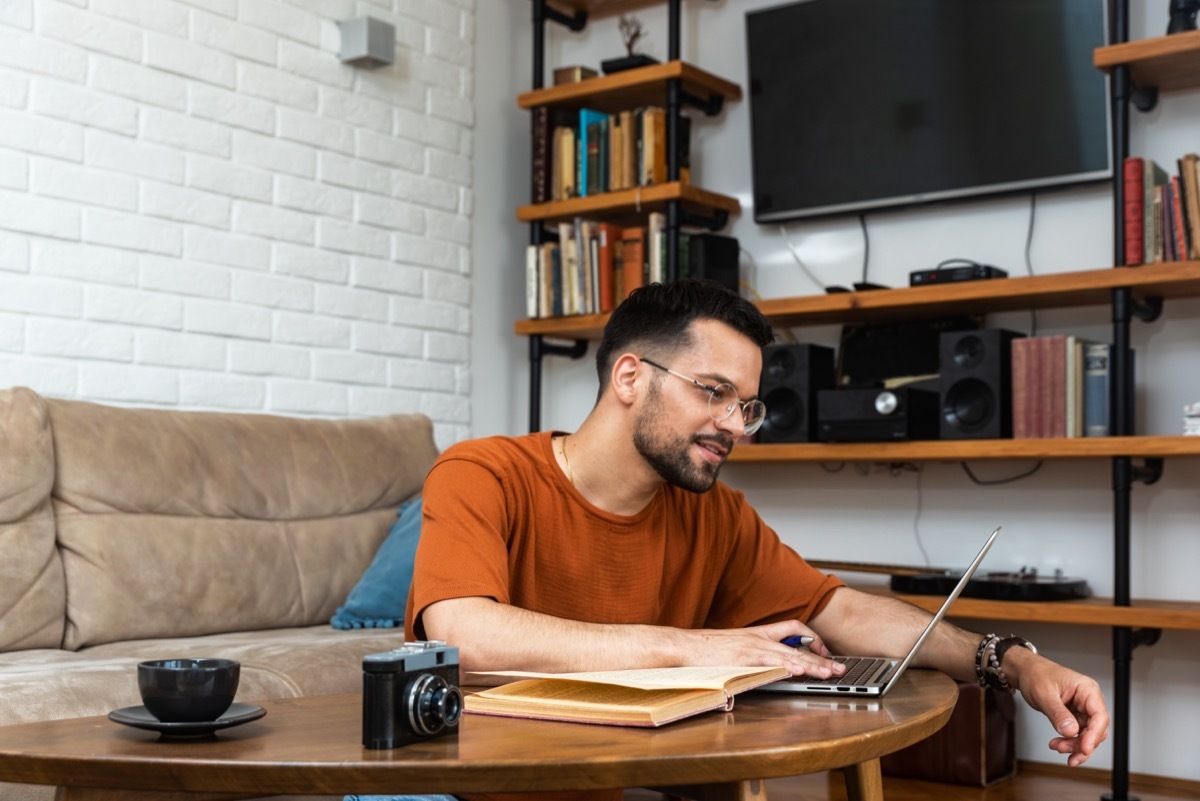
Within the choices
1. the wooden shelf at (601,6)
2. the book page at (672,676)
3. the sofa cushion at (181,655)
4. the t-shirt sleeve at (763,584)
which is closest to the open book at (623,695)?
the book page at (672,676)

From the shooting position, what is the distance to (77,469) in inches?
104

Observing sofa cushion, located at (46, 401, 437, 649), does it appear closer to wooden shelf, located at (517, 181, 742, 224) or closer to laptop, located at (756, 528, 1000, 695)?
wooden shelf, located at (517, 181, 742, 224)

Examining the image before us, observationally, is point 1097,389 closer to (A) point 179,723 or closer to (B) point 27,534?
(B) point 27,534

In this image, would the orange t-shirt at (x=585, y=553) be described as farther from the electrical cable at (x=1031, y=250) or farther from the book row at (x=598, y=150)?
the book row at (x=598, y=150)

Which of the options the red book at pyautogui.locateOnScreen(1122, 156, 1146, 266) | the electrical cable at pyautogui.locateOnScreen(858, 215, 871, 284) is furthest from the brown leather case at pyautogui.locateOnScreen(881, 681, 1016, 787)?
the electrical cable at pyautogui.locateOnScreen(858, 215, 871, 284)

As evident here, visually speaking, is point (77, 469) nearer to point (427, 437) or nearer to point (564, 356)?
point (427, 437)

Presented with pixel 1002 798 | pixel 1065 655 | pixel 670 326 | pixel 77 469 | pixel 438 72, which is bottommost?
pixel 1002 798

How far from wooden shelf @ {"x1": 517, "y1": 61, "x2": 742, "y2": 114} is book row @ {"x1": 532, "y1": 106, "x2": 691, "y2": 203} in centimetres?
3

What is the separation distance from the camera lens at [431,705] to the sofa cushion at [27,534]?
1709 millimetres

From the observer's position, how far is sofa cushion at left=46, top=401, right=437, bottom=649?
8.55ft

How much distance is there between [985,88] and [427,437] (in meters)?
1.72

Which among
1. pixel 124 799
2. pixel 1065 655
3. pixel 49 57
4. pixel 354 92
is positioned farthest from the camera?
pixel 354 92

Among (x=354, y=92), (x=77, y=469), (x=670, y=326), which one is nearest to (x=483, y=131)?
(x=354, y=92)

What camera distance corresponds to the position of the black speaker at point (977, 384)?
10.4 feet
